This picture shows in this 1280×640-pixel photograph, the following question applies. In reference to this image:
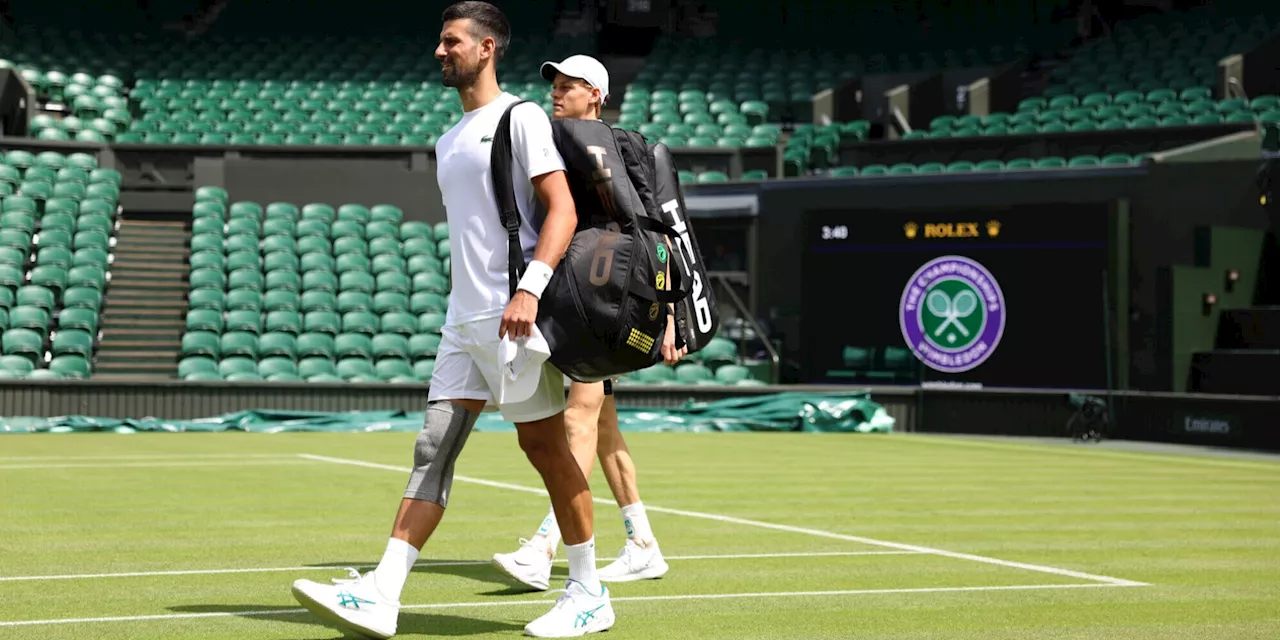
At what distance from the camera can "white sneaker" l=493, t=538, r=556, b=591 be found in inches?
263

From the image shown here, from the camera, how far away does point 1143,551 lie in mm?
8508

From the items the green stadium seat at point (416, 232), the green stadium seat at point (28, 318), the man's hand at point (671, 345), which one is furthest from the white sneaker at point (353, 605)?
the green stadium seat at point (416, 232)

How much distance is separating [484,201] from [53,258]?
73.7 ft

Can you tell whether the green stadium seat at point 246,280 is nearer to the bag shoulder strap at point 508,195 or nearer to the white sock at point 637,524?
the white sock at point 637,524

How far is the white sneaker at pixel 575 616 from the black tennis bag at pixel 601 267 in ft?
2.46

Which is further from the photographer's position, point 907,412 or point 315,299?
point 315,299

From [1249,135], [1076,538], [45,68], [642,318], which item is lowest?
[1076,538]

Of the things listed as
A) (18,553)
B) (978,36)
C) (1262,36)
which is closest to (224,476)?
(18,553)

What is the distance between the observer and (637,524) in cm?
727

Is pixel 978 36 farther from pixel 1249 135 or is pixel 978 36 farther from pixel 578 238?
pixel 578 238

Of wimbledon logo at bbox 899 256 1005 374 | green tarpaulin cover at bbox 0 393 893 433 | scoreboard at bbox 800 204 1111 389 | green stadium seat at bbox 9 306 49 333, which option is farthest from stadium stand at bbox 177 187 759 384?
wimbledon logo at bbox 899 256 1005 374

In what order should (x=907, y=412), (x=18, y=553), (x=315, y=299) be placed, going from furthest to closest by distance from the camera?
(x=315, y=299) < (x=907, y=412) < (x=18, y=553)

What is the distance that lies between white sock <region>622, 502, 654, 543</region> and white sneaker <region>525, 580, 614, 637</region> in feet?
5.44

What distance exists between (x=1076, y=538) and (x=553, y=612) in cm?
466
